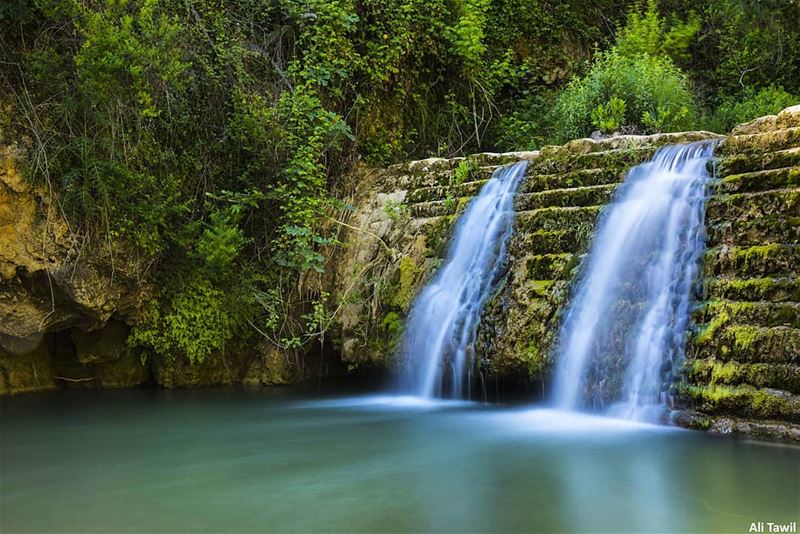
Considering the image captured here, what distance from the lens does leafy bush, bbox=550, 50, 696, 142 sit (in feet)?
31.2

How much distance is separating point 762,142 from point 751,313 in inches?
62.8

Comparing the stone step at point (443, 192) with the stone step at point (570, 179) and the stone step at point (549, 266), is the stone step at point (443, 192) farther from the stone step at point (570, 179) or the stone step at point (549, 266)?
the stone step at point (549, 266)

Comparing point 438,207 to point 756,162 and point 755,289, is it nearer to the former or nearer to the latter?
point 756,162

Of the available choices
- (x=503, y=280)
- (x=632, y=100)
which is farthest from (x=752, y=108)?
(x=503, y=280)

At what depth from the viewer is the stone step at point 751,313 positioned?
16.8ft

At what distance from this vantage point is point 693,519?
11.8 ft

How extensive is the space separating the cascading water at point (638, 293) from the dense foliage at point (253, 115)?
2.87m

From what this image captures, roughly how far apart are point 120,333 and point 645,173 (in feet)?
18.9

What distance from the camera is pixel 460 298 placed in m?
7.26

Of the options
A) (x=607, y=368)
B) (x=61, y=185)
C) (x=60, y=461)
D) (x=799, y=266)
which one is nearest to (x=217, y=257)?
(x=61, y=185)

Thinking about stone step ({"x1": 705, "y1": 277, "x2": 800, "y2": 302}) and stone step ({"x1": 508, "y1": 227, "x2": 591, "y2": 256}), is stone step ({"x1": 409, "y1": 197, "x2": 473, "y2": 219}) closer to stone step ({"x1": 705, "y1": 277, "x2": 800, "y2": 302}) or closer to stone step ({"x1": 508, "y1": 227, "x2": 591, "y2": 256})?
stone step ({"x1": 508, "y1": 227, "x2": 591, "y2": 256})

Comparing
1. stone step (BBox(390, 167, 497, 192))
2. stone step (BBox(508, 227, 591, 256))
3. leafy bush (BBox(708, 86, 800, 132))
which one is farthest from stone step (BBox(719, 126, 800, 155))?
leafy bush (BBox(708, 86, 800, 132))

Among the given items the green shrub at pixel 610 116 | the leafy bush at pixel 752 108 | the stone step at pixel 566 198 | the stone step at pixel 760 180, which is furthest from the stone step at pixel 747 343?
the leafy bush at pixel 752 108

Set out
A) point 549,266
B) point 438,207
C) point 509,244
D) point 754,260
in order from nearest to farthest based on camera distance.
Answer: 1. point 754,260
2. point 549,266
3. point 509,244
4. point 438,207
